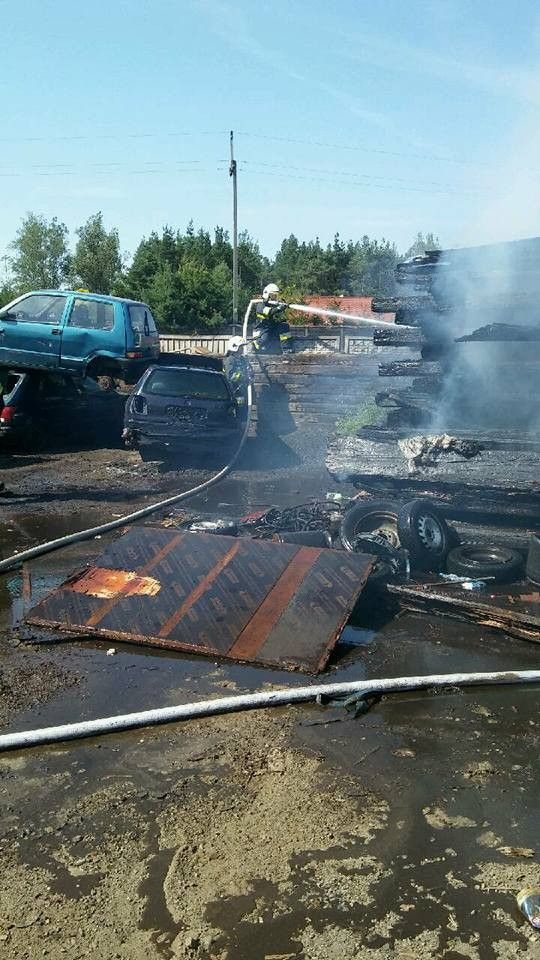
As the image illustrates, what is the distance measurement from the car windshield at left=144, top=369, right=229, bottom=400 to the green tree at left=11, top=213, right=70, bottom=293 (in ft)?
168

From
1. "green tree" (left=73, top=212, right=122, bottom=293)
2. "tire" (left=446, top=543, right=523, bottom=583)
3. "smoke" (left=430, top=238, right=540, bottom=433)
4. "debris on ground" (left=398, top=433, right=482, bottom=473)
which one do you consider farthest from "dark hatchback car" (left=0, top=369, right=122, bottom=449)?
"green tree" (left=73, top=212, right=122, bottom=293)

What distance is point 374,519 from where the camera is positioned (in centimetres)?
841

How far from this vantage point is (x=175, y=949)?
281cm

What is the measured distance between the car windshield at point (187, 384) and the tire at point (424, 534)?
5898 mm

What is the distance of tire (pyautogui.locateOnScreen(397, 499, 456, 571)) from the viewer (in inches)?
303

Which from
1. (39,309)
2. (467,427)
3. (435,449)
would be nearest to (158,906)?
(435,449)

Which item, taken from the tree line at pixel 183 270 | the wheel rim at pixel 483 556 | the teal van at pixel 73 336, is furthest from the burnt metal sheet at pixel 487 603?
the tree line at pixel 183 270

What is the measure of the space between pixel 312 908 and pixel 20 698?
107 inches

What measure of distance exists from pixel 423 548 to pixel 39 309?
9.99 m

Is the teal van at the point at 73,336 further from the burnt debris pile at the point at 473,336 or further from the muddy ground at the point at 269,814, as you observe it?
the muddy ground at the point at 269,814

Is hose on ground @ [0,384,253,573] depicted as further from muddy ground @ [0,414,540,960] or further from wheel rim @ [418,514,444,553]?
wheel rim @ [418,514,444,553]

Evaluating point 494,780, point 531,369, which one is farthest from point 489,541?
point 494,780

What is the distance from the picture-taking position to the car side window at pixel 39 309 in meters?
14.2

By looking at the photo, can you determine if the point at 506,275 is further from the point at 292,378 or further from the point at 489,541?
the point at 292,378
